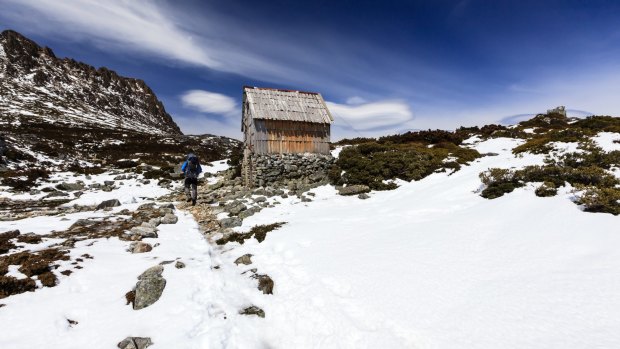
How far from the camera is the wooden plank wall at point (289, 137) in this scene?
1905cm

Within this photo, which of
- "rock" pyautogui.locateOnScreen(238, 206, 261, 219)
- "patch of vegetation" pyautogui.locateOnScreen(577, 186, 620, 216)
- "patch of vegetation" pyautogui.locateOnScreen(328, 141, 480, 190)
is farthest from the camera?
"patch of vegetation" pyautogui.locateOnScreen(328, 141, 480, 190)

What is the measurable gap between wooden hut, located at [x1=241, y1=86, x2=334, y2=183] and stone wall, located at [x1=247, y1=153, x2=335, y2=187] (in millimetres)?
400

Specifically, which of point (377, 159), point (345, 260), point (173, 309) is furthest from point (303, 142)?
point (173, 309)

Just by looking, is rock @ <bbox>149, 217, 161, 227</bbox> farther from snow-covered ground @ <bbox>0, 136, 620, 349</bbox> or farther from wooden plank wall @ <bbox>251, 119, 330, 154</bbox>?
wooden plank wall @ <bbox>251, 119, 330, 154</bbox>

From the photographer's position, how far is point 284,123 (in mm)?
19547

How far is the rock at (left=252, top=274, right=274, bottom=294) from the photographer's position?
6352 mm

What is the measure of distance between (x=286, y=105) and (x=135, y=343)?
17.2 metres

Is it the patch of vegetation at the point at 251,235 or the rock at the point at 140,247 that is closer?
the rock at the point at 140,247

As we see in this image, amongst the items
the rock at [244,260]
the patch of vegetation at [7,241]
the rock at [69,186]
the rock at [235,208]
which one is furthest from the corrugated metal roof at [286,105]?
the rock at [69,186]

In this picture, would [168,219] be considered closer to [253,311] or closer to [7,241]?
[7,241]

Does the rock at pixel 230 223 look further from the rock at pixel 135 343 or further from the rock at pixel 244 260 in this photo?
the rock at pixel 135 343

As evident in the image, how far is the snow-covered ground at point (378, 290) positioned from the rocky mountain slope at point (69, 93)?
218 feet

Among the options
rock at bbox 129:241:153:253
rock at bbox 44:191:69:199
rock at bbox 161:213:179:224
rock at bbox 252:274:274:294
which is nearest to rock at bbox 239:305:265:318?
rock at bbox 252:274:274:294

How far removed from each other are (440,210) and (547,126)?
28261mm
